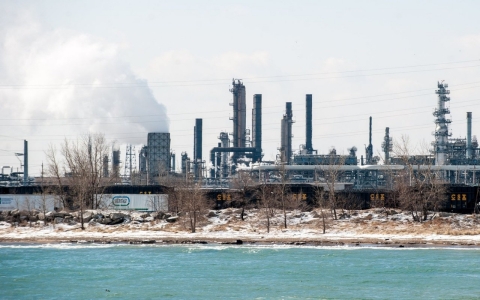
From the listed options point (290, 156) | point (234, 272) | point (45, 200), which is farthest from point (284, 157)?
point (234, 272)

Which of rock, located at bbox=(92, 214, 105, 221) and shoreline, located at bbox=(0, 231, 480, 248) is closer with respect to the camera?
shoreline, located at bbox=(0, 231, 480, 248)

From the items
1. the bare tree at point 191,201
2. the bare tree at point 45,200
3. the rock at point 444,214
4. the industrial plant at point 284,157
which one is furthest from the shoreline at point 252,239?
the industrial plant at point 284,157

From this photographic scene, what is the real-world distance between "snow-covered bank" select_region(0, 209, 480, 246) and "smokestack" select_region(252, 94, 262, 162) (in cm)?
5269

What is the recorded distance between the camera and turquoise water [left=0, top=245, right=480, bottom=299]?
30906 mm

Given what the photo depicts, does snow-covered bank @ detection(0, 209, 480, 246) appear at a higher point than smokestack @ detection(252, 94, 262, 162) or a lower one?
lower

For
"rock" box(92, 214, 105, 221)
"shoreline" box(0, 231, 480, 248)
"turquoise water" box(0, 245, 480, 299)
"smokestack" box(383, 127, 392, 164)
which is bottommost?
"turquoise water" box(0, 245, 480, 299)

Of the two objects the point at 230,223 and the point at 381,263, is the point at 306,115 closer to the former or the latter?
the point at 230,223

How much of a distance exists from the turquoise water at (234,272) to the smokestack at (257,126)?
217 ft

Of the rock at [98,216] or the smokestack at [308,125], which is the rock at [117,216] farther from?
the smokestack at [308,125]

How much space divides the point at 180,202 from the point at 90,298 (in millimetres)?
25026

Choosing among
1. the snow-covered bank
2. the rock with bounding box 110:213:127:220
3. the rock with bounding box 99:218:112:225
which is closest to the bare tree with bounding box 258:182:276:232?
the snow-covered bank

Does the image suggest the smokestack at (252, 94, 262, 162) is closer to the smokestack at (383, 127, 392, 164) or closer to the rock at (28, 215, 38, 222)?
the smokestack at (383, 127, 392, 164)

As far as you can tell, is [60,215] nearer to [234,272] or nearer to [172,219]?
[172,219]

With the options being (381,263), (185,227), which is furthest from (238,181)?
(381,263)
